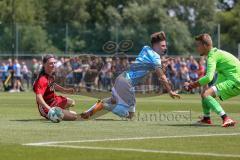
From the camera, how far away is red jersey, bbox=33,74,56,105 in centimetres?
1641

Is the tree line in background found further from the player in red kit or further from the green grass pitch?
the green grass pitch

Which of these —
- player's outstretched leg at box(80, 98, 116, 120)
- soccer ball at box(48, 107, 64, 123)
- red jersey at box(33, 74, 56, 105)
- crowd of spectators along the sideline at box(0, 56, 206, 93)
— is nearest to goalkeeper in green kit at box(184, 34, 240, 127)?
player's outstretched leg at box(80, 98, 116, 120)

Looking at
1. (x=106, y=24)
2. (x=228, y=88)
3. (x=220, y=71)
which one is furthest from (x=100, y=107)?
(x=106, y=24)

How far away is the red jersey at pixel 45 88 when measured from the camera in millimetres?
16406

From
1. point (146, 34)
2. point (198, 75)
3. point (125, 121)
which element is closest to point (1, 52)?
point (146, 34)

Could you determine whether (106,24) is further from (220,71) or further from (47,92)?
(220,71)

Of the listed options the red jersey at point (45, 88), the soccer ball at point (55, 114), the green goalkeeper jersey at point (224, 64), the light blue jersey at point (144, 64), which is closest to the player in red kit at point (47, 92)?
the red jersey at point (45, 88)

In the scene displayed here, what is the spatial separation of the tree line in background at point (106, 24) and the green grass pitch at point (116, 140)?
33287 millimetres

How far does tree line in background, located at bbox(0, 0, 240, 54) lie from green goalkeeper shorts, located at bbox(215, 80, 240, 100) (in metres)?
32.6

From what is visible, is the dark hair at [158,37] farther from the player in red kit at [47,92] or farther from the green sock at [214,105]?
the player in red kit at [47,92]

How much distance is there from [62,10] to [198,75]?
56116mm

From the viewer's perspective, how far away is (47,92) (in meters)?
16.8

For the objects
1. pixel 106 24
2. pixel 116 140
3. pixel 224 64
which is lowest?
pixel 116 140

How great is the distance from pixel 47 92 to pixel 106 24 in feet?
206
